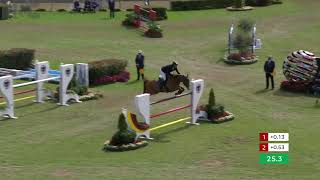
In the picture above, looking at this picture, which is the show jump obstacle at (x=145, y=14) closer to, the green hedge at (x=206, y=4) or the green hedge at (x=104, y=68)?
the green hedge at (x=206, y=4)

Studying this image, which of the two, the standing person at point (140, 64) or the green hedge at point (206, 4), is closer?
the standing person at point (140, 64)

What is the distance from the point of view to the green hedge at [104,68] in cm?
3331

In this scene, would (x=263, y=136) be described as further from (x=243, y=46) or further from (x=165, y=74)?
(x=243, y=46)

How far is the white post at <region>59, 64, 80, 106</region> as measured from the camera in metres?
28.7

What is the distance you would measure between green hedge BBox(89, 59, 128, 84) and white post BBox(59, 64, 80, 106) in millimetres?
4026

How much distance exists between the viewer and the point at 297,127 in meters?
25.0

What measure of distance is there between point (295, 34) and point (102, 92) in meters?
23.3

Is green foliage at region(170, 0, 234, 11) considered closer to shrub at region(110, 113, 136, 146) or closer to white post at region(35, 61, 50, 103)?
white post at region(35, 61, 50, 103)

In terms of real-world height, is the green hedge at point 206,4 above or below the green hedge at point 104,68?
above

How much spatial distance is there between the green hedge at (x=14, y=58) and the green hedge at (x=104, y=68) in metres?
4.76

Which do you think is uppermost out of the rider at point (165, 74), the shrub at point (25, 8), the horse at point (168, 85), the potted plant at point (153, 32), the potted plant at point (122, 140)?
the shrub at point (25, 8)

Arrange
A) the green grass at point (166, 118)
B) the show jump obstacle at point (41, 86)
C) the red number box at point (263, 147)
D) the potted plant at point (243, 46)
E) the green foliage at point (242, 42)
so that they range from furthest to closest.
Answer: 1. the green foliage at point (242, 42)
2. the potted plant at point (243, 46)
3. the show jump obstacle at point (41, 86)
4. the red number box at point (263, 147)
5. the green grass at point (166, 118)

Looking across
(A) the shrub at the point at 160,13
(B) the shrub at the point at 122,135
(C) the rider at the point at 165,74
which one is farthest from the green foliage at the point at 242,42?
(B) the shrub at the point at 122,135

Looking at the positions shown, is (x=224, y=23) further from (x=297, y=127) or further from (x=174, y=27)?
(x=297, y=127)
